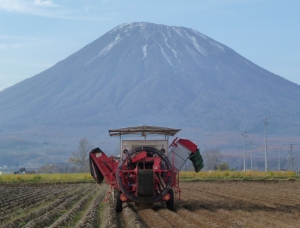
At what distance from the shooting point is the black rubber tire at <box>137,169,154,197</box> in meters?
21.5

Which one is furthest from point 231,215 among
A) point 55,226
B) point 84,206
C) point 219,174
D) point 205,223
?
point 219,174

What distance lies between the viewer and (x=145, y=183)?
21.6 metres

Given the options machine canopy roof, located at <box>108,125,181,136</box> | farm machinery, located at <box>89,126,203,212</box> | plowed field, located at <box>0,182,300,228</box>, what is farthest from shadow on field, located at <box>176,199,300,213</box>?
machine canopy roof, located at <box>108,125,181,136</box>

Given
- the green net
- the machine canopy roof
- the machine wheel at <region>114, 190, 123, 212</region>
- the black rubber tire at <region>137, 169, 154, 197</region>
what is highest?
the machine canopy roof

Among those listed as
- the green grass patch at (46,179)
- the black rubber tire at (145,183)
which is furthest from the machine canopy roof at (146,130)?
the green grass patch at (46,179)

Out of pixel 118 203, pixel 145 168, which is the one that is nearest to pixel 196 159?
pixel 145 168

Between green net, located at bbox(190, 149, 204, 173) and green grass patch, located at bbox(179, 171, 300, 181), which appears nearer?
green net, located at bbox(190, 149, 204, 173)

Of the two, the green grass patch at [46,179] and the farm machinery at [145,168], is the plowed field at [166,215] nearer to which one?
the farm machinery at [145,168]

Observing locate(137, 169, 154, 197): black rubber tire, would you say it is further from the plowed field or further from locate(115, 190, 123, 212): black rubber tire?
locate(115, 190, 123, 212): black rubber tire

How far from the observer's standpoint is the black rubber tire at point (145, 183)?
2153 cm

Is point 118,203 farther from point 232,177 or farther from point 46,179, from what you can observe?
point 46,179

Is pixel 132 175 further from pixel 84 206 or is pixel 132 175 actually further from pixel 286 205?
pixel 286 205

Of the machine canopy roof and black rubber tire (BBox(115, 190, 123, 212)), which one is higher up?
the machine canopy roof

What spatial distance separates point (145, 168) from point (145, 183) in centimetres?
100
